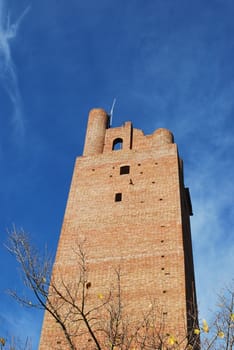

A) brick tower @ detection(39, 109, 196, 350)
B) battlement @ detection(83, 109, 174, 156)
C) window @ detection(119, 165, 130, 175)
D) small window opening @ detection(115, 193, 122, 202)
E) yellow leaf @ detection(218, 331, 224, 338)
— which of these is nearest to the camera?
yellow leaf @ detection(218, 331, 224, 338)

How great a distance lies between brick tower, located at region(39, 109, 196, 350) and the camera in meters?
13.7

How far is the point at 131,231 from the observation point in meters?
16.1

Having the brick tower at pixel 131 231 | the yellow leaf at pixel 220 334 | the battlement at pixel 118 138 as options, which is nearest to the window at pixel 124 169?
the brick tower at pixel 131 231

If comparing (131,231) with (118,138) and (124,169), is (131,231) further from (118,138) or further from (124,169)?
(118,138)

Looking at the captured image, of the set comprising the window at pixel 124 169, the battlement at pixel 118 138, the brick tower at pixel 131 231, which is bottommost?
the brick tower at pixel 131 231

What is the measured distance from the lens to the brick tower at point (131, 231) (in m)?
13.7

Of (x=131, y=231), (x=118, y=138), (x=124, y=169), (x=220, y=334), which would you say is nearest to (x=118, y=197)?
(x=124, y=169)

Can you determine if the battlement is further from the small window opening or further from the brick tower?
the small window opening

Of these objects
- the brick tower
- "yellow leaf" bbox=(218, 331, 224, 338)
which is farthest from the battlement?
"yellow leaf" bbox=(218, 331, 224, 338)

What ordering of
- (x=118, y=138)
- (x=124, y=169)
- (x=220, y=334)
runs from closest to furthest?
(x=220, y=334), (x=124, y=169), (x=118, y=138)

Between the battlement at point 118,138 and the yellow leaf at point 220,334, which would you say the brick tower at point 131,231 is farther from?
the yellow leaf at point 220,334

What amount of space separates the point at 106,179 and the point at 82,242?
3.60 meters

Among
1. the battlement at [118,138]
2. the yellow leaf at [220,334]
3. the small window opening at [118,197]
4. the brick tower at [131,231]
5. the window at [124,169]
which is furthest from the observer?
the battlement at [118,138]

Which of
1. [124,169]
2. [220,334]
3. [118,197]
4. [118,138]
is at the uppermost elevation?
[118,138]
